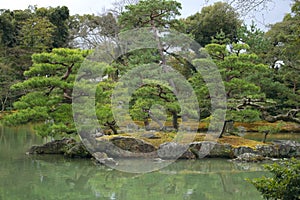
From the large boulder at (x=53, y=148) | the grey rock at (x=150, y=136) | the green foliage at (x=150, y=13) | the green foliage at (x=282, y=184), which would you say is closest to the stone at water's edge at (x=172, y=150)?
the large boulder at (x=53, y=148)

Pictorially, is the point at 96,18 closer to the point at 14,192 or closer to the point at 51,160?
the point at 51,160

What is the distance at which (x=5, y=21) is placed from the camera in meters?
19.1

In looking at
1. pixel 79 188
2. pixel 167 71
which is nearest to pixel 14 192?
pixel 79 188

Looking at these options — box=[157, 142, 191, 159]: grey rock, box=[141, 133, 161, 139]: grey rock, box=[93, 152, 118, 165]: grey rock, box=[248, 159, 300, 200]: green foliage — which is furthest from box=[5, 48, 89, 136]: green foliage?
box=[248, 159, 300, 200]: green foliage

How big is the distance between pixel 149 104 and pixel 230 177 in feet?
10.5

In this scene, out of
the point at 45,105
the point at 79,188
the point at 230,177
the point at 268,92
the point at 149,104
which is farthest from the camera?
the point at 268,92

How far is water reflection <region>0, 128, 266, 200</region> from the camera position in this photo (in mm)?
5219

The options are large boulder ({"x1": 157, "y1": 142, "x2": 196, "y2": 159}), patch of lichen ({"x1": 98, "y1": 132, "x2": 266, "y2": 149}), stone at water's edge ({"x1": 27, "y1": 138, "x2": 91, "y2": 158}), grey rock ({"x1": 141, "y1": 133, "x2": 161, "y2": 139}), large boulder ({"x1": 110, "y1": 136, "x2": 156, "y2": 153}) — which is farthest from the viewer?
grey rock ({"x1": 141, "y1": 133, "x2": 161, "y2": 139})

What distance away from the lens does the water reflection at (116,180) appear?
5219 mm

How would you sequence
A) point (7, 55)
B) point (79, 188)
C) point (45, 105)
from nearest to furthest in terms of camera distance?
point (79, 188), point (45, 105), point (7, 55)

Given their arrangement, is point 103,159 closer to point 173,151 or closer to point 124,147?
point 124,147

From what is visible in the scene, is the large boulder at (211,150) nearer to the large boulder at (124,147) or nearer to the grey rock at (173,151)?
the grey rock at (173,151)

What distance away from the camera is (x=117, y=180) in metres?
6.14

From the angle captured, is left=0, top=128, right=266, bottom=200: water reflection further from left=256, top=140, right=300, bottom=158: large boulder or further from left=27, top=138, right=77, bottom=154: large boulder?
left=256, top=140, right=300, bottom=158: large boulder
